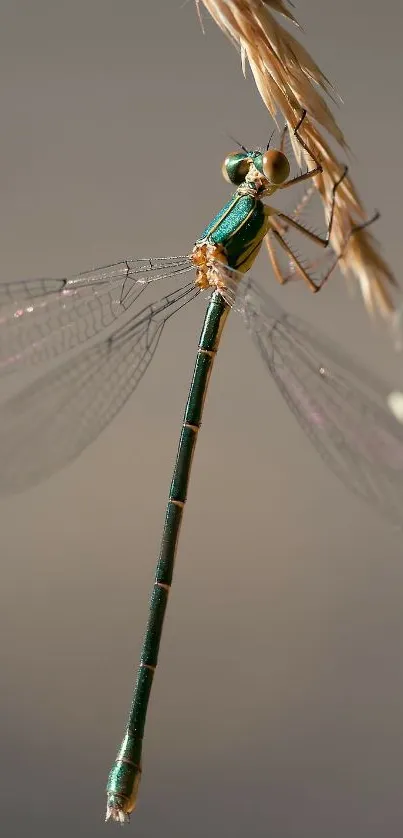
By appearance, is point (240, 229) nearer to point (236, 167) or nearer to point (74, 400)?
point (236, 167)

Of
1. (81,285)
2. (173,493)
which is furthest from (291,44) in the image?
(173,493)

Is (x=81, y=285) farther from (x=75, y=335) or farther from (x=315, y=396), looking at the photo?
(x=315, y=396)

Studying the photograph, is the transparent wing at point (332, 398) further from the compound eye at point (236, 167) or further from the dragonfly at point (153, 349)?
the compound eye at point (236, 167)

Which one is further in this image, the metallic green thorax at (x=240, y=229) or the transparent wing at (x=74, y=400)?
the transparent wing at (x=74, y=400)

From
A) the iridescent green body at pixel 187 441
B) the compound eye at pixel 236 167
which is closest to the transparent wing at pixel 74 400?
the iridescent green body at pixel 187 441

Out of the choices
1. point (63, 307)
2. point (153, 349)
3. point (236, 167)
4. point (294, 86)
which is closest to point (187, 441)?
point (153, 349)

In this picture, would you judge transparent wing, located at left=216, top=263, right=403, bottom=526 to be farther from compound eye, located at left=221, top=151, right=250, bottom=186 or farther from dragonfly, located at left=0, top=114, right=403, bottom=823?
compound eye, located at left=221, top=151, right=250, bottom=186

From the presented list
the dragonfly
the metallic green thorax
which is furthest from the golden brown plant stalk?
the metallic green thorax
